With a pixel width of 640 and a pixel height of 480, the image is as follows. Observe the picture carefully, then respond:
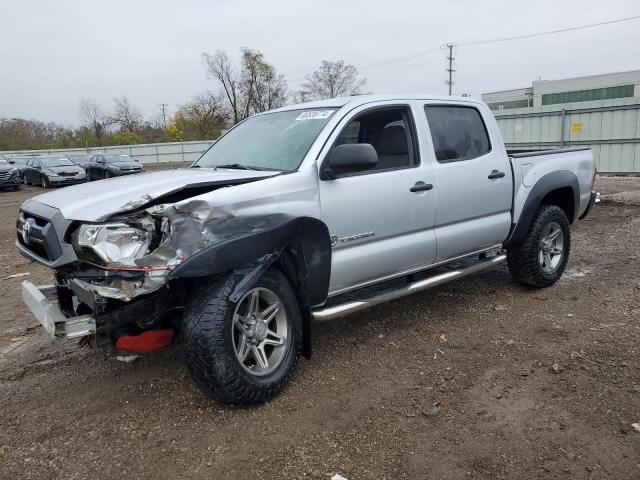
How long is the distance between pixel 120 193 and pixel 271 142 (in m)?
1.34

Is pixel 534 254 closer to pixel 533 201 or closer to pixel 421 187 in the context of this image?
pixel 533 201

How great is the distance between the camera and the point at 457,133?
4.67m

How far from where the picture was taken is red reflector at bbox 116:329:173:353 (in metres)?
3.03

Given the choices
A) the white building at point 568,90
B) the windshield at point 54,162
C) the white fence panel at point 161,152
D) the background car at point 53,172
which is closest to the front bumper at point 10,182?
the background car at point 53,172

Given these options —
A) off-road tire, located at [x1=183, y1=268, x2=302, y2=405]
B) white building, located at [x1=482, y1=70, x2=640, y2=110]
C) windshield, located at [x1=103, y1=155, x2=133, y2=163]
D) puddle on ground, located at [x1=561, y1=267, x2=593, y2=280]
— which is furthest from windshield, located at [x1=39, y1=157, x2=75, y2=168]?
white building, located at [x1=482, y1=70, x2=640, y2=110]

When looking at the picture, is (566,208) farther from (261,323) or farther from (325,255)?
(261,323)

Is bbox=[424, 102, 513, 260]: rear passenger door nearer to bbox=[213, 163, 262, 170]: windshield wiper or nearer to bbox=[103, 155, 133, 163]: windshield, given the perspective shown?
bbox=[213, 163, 262, 170]: windshield wiper

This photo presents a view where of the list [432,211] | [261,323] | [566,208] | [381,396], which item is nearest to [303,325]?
[261,323]

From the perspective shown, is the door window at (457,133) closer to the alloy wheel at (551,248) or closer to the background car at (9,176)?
the alloy wheel at (551,248)

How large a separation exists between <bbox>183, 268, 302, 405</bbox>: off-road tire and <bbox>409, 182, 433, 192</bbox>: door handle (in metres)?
1.51

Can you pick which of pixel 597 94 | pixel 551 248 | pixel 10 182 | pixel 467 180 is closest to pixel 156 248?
pixel 467 180

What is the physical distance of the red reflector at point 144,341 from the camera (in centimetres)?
303

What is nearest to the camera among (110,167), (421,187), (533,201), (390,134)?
(421,187)

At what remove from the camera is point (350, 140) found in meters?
4.21
